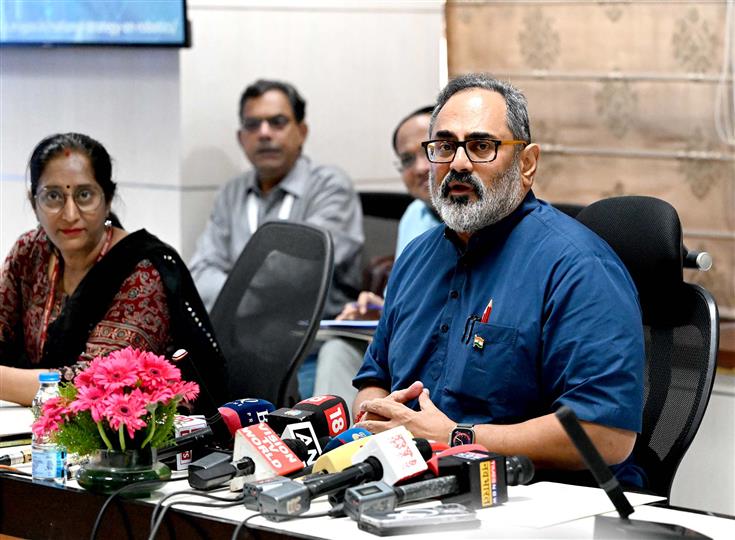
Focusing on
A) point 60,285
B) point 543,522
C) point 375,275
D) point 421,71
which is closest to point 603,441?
point 543,522

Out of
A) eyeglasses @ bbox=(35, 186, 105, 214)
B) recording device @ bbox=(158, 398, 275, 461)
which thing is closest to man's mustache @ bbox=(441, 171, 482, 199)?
recording device @ bbox=(158, 398, 275, 461)

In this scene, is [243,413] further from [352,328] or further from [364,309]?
[364,309]

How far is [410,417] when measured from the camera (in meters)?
2.25

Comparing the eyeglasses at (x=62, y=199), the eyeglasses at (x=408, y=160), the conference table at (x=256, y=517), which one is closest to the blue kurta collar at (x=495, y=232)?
the conference table at (x=256, y=517)

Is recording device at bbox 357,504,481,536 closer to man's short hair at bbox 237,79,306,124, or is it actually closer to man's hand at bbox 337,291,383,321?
man's hand at bbox 337,291,383,321

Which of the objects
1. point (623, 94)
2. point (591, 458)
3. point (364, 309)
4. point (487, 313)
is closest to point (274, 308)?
point (364, 309)

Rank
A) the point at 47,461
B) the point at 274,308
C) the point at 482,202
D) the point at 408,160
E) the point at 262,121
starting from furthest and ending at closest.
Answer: the point at 262,121 → the point at 408,160 → the point at 274,308 → the point at 482,202 → the point at 47,461

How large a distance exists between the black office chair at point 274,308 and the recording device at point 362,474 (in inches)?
52.4

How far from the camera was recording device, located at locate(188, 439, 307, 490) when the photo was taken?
6.32 ft

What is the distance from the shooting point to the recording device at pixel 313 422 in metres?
2.07

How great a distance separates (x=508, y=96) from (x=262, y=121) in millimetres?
2309

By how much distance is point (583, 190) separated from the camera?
17.9ft

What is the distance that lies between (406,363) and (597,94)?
3.17 meters

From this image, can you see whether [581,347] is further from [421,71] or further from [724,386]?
[421,71]
